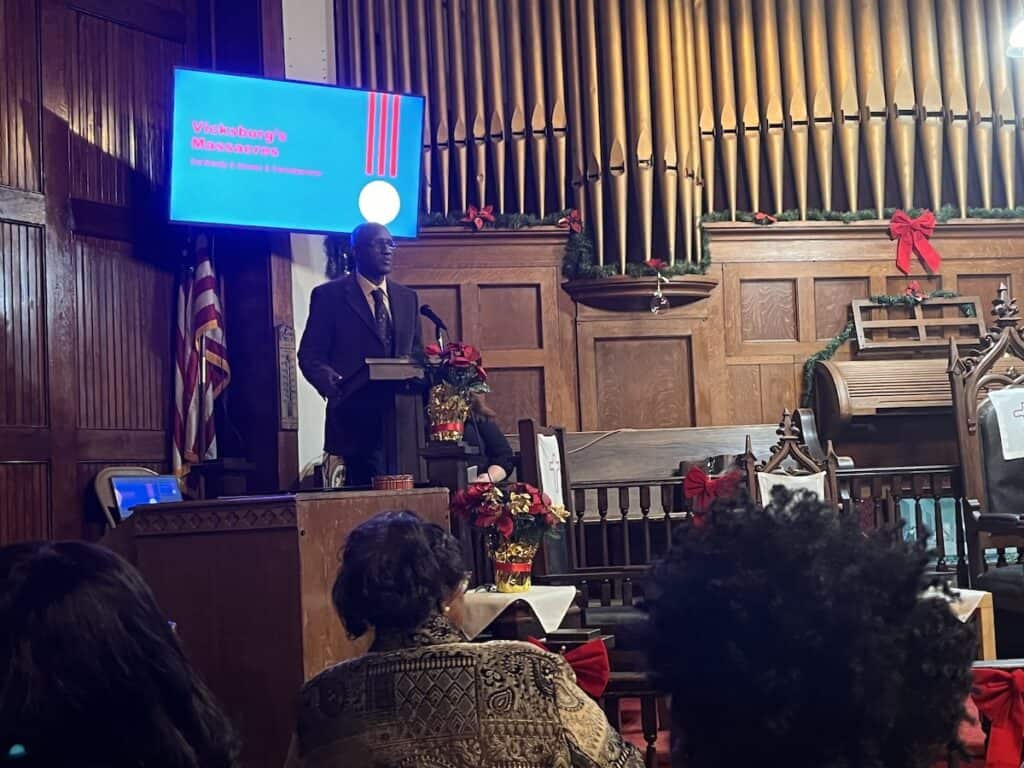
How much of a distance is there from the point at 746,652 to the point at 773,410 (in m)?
6.11

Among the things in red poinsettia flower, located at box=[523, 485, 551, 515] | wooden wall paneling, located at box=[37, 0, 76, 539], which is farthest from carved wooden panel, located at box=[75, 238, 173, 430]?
red poinsettia flower, located at box=[523, 485, 551, 515]

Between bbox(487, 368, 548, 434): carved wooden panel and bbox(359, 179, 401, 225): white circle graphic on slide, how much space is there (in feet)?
3.39

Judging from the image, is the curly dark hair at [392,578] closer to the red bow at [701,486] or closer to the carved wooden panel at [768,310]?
the red bow at [701,486]

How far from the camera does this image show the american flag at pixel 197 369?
6199 mm

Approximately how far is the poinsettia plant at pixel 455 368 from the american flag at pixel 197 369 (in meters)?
2.26

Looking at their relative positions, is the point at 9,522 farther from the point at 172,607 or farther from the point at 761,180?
the point at 761,180

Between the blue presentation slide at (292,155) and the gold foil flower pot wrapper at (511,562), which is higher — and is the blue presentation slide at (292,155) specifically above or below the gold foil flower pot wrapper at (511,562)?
above

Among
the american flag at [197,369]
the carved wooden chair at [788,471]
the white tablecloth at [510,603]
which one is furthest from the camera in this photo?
the american flag at [197,369]

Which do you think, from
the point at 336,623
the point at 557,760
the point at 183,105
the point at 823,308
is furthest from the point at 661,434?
the point at 557,760

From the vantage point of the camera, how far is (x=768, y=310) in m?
7.22

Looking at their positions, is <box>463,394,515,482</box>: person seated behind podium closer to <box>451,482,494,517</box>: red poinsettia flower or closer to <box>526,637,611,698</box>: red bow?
<box>451,482,494,517</box>: red poinsettia flower

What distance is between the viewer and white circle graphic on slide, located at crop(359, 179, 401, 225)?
6.40 m

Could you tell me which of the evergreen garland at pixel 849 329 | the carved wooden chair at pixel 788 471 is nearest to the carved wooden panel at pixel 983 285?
the evergreen garland at pixel 849 329

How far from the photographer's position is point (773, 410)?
7.12m
